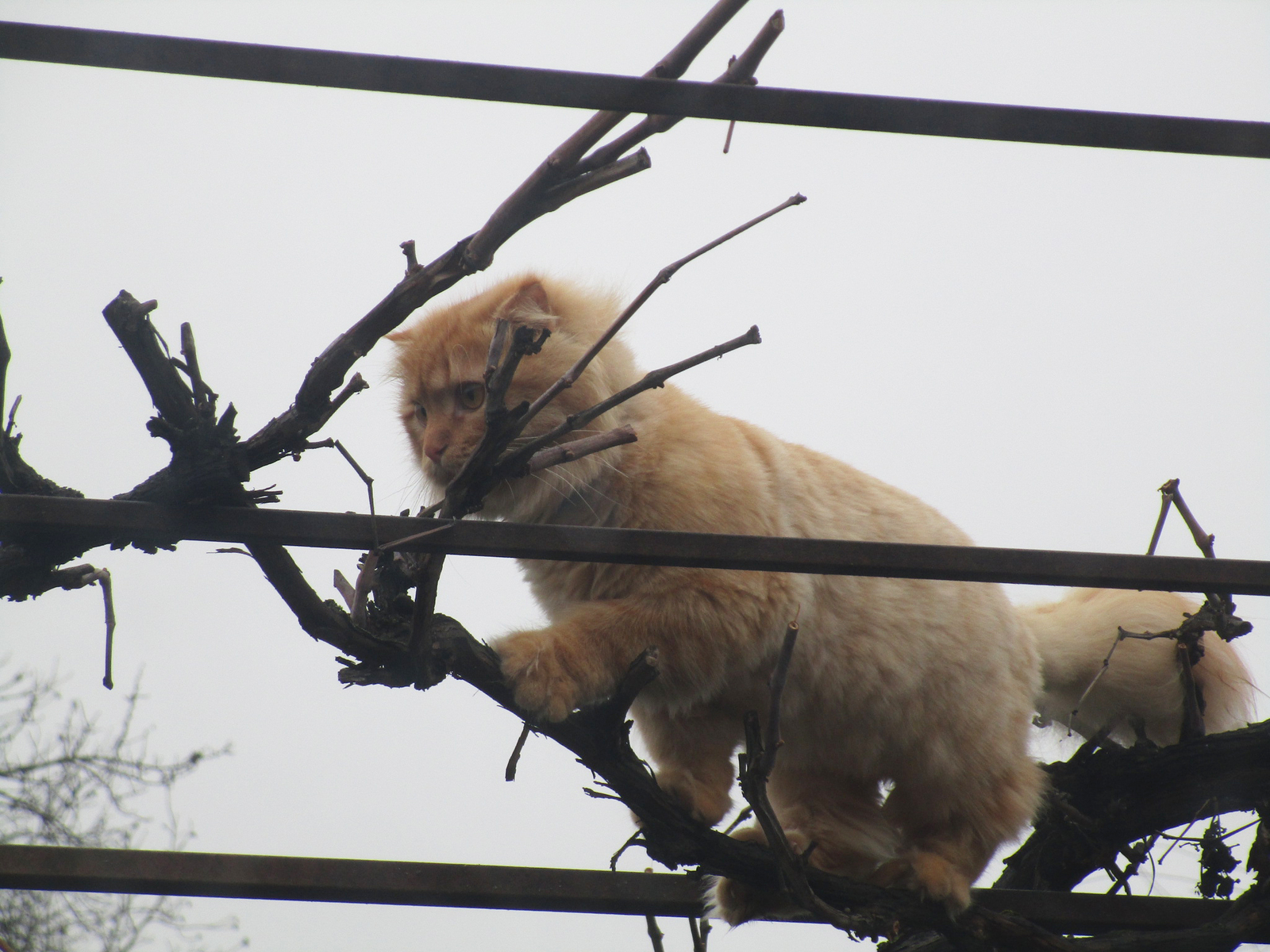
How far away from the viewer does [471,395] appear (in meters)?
2.72

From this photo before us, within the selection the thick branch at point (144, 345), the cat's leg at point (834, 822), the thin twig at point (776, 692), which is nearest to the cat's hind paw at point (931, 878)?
the cat's leg at point (834, 822)

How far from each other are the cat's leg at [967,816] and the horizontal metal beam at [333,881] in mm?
836

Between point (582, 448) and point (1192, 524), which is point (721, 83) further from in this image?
point (1192, 524)

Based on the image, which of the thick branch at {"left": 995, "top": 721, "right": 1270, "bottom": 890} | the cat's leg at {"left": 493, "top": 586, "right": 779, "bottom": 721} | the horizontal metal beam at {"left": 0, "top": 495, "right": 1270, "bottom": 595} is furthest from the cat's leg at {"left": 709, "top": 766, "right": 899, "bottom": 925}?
the horizontal metal beam at {"left": 0, "top": 495, "right": 1270, "bottom": 595}

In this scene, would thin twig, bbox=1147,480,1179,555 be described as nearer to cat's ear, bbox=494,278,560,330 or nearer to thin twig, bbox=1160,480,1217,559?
thin twig, bbox=1160,480,1217,559

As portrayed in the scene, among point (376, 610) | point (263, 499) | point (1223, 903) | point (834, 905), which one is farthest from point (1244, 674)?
point (263, 499)

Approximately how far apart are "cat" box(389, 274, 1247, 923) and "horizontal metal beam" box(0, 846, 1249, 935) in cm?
40

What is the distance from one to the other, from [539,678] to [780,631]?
29.4 inches

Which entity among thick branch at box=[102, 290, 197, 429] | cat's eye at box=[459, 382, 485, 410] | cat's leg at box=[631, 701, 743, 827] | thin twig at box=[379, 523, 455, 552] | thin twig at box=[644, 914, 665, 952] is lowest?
thin twig at box=[644, 914, 665, 952]

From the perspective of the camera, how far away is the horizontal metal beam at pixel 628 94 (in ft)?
4.74

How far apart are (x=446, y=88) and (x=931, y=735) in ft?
7.09

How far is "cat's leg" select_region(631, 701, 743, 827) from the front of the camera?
8.79ft

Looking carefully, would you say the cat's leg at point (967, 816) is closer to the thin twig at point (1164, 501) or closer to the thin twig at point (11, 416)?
the thin twig at point (1164, 501)

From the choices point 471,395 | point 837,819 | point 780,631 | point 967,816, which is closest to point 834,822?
point 837,819
